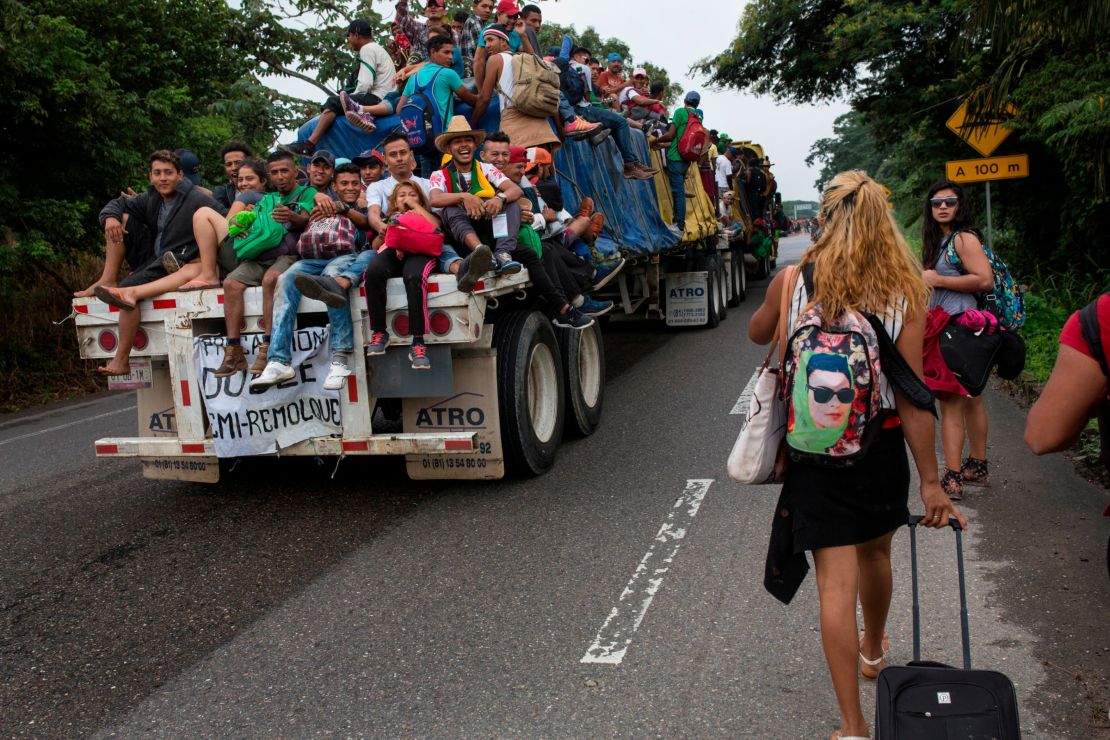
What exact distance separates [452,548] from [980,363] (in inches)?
122

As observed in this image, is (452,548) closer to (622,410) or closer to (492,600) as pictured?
(492,600)

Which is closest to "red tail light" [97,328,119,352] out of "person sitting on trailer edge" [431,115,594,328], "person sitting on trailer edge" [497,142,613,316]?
"person sitting on trailer edge" [431,115,594,328]

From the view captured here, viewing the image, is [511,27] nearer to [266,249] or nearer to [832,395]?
[266,249]

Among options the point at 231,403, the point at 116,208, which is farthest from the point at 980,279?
the point at 116,208

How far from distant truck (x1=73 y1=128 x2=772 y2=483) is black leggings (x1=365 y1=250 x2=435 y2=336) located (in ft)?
0.23

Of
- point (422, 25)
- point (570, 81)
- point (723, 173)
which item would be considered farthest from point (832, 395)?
point (723, 173)

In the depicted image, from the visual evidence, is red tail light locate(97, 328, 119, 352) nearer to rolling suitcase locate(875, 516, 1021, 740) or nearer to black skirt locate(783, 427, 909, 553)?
black skirt locate(783, 427, 909, 553)

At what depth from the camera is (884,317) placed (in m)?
3.07

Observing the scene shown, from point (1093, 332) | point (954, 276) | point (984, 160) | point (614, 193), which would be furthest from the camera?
point (984, 160)

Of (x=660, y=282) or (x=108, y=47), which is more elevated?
(x=108, y=47)

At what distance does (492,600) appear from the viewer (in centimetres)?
466

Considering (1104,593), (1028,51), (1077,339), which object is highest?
(1028,51)

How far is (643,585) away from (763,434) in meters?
1.72

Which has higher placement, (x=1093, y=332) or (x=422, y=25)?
(x=422, y=25)
